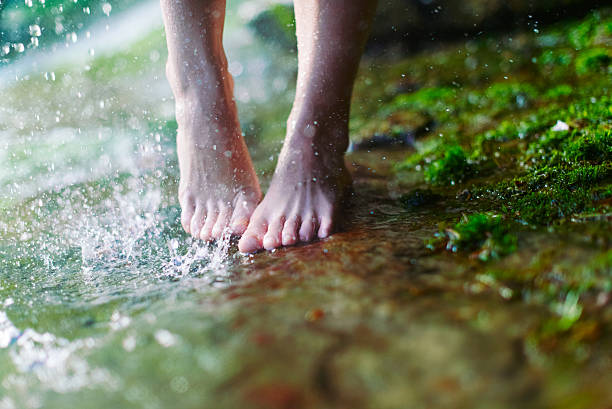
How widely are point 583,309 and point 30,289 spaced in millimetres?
1690

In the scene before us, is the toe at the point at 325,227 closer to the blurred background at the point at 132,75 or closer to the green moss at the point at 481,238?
the green moss at the point at 481,238

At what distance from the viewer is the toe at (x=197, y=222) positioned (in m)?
2.09

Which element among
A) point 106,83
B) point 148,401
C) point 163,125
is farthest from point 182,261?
point 106,83

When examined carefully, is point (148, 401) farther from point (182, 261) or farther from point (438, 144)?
point (438, 144)

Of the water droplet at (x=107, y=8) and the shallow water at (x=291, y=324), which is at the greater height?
the water droplet at (x=107, y=8)

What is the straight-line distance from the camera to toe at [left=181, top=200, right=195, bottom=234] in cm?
218

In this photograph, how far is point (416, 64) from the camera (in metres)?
5.21

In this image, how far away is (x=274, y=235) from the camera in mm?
1843

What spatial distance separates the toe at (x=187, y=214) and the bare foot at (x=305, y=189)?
38cm

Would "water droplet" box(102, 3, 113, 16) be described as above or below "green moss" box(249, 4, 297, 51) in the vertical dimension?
above

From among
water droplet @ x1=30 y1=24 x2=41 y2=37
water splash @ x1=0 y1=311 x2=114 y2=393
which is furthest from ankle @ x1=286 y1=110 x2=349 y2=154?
water droplet @ x1=30 y1=24 x2=41 y2=37

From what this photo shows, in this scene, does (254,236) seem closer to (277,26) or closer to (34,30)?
(277,26)

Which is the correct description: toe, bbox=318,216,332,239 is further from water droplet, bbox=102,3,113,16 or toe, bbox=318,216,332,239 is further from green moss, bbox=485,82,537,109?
water droplet, bbox=102,3,113,16

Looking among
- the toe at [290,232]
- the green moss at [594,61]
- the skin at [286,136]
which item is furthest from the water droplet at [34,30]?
the green moss at [594,61]
